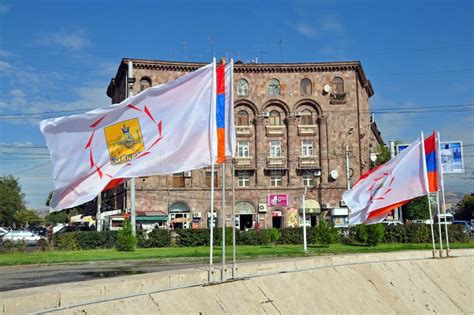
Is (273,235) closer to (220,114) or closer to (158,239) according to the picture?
(158,239)

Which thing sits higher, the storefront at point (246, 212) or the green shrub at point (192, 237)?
the storefront at point (246, 212)

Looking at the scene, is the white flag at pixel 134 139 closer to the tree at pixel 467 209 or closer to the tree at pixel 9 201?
the tree at pixel 9 201

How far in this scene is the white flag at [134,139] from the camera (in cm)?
910

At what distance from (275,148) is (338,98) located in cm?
839

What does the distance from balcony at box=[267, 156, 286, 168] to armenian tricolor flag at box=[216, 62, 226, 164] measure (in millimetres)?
43515

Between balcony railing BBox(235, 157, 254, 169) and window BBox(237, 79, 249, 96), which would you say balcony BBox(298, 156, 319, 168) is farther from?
window BBox(237, 79, 249, 96)

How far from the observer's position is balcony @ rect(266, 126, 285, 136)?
53719mm

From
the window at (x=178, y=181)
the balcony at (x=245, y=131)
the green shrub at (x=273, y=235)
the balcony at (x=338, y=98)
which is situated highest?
the balcony at (x=338, y=98)

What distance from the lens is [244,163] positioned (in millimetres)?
53094

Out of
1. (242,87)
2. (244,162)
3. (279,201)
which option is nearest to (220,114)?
(244,162)

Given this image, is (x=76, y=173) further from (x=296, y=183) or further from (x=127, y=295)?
(x=296, y=183)

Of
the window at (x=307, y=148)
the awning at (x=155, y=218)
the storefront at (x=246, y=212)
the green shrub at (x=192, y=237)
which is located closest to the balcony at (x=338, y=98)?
the window at (x=307, y=148)

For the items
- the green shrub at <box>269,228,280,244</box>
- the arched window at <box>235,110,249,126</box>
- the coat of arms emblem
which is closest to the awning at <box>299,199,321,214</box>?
the arched window at <box>235,110,249,126</box>

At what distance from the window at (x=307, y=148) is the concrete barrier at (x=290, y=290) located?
39.6 meters
